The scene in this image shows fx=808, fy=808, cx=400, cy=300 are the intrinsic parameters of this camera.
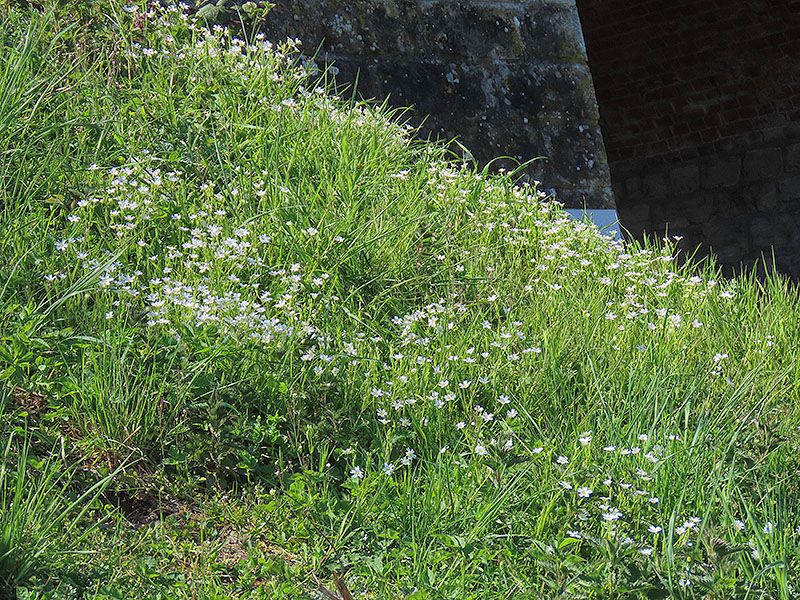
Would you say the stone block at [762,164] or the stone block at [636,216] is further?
the stone block at [636,216]

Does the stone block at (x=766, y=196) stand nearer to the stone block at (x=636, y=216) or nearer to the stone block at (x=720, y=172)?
the stone block at (x=720, y=172)

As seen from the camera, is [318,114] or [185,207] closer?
[185,207]

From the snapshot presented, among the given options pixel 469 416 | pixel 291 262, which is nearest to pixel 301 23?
pixel 291 262

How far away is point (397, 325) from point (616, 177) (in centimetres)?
681

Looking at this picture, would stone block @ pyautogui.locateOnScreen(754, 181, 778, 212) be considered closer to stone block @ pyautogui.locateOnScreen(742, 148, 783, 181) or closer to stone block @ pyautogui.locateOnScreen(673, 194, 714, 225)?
stone block @ pyautogui.locateOnScreen(742, 148, 783, 181)

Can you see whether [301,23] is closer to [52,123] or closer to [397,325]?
[52,123]

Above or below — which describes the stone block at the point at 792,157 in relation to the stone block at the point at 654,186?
above

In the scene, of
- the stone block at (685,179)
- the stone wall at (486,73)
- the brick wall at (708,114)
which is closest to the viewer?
the stone wall at (486,73)

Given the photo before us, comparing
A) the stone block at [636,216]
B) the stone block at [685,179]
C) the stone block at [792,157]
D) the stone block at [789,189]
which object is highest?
the stone block at [792,157]

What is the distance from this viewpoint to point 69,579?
150 centimetres

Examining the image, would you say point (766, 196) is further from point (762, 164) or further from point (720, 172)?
point (720, 172)

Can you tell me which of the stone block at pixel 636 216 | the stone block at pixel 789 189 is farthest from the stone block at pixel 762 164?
the stone block at pixel 636 216

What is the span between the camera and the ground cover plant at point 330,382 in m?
1.63

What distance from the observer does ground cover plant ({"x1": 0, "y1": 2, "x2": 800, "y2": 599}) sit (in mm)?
1635
